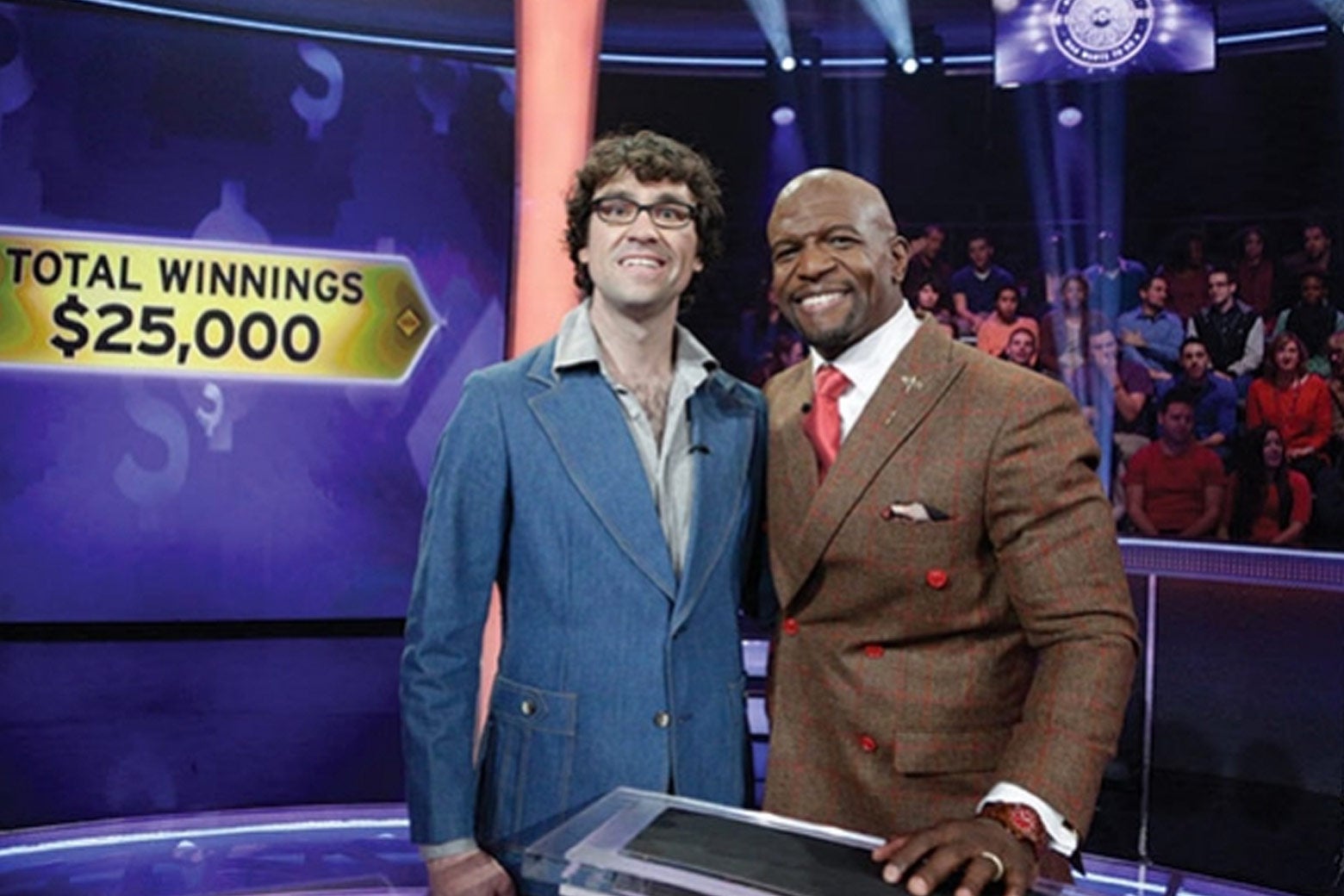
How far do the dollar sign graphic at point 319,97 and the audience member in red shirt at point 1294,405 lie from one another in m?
5.32

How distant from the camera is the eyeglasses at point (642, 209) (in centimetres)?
179

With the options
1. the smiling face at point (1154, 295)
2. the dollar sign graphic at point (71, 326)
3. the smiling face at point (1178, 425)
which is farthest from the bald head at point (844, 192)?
the dollar sign graphic at point (71, 326)

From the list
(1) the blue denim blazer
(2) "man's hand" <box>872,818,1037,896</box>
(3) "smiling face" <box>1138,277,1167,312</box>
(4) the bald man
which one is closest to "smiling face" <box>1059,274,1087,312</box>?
(3) "smiling face" <box>1138,277,1167,312</box>

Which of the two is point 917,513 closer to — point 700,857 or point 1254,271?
point 700,857

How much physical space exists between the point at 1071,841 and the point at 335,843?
2.80 metres

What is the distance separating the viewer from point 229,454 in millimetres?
6461

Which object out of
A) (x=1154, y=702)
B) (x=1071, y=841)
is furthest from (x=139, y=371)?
(x=1071, y=841)

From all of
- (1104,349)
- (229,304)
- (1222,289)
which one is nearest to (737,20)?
(1104,349)

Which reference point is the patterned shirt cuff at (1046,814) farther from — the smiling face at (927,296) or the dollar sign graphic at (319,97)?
the dollar sign graphic at (319,97)

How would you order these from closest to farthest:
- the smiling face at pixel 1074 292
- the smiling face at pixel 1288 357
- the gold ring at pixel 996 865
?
the gold ring at pixel 996 865 < the smiling face at pixel 1288 357 < the smiling face at pixel 1074 292

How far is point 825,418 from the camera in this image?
1.71 m

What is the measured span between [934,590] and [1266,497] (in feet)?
15.5

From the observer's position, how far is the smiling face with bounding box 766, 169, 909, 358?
1.69 metres

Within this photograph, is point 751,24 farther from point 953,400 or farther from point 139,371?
point 953,400
